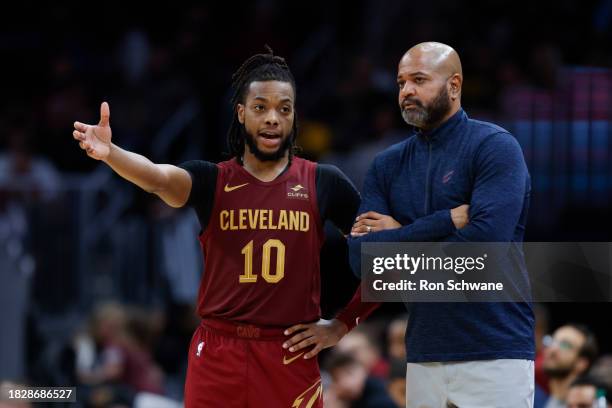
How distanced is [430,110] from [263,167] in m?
0.90

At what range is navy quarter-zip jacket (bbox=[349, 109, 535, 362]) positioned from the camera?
474 cm

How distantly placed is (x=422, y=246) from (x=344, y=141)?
21.0 ft

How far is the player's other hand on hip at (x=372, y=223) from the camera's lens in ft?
16.4

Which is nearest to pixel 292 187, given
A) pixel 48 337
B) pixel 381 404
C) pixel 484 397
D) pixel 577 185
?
pixel 484 397

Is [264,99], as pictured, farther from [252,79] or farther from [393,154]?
[393,154]

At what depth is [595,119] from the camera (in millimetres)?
9508

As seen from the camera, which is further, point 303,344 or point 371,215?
point 303,344

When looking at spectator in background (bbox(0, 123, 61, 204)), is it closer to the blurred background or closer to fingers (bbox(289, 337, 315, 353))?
the blurred background

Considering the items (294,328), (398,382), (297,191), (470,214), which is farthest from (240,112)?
(398,382)

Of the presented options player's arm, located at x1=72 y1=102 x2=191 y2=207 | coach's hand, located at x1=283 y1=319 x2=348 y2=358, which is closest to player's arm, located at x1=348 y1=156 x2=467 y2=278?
coach's hand, located at x1=283 y1=319 x2=348 y2=358

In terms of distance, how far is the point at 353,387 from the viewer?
7.54 m

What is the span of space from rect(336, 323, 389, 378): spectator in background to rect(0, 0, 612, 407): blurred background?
1.6 inches

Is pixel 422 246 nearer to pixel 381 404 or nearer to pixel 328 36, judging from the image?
pixel 381 404

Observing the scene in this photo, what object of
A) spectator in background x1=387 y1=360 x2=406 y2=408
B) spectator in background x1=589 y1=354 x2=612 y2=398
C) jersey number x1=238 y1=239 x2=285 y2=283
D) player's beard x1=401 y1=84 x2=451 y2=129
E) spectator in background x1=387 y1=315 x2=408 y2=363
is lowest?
spectator in background x1=387 y1=360 x2=406 y2=408
